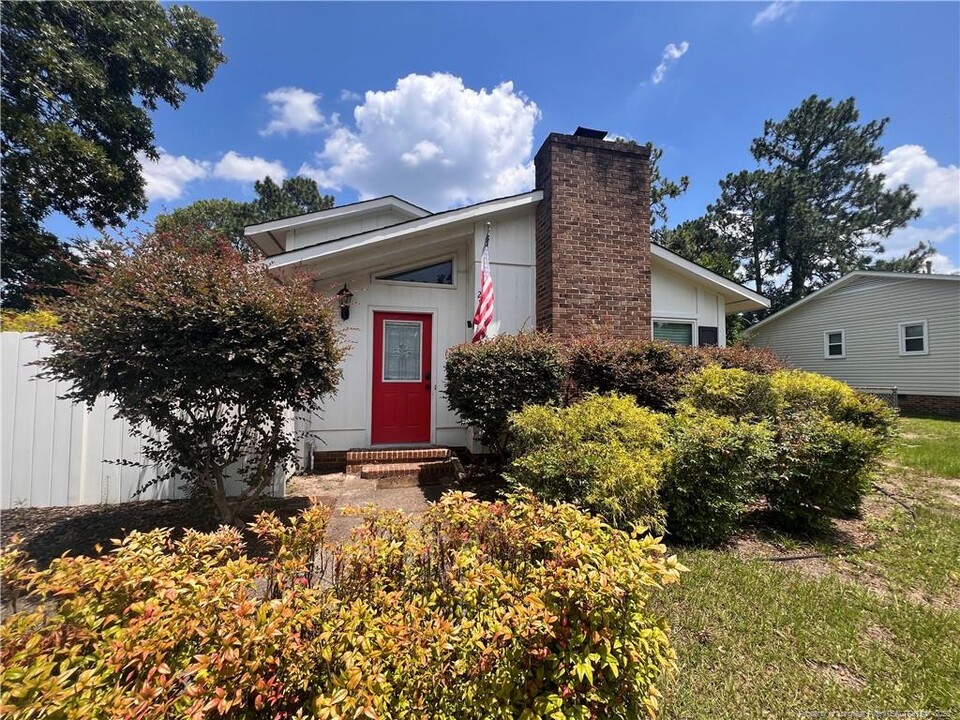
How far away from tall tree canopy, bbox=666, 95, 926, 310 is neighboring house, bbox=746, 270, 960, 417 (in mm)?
9451

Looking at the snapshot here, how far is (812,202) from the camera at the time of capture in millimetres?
28750

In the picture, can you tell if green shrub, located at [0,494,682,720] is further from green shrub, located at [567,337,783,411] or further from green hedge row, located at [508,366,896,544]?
green shrub, located at [567,337,783,411]

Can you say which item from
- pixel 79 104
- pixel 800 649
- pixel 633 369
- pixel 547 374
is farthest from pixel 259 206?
Result: pixel 800 649

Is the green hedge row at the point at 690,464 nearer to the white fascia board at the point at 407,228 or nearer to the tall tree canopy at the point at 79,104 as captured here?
the white fascia board at the point at 407,228

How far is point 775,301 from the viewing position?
30.6 meters

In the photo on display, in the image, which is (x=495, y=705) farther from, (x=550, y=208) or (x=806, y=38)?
(x=806, y=38)

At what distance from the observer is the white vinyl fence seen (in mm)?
4473

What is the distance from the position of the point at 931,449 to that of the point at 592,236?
8224 millimetres

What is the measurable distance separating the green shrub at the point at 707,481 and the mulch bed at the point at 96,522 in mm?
3975

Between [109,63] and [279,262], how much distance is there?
1447cm

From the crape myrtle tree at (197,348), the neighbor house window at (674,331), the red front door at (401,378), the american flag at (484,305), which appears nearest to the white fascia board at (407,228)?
the american flag at (484,305)

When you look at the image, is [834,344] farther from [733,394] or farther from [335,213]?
[335,213]

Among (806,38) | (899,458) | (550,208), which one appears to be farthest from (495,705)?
(806,38)

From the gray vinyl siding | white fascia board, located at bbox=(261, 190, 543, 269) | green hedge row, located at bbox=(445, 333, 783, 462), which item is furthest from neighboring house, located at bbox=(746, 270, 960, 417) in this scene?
white fascia board, located at bbox=(261, 190, 543, 269)
